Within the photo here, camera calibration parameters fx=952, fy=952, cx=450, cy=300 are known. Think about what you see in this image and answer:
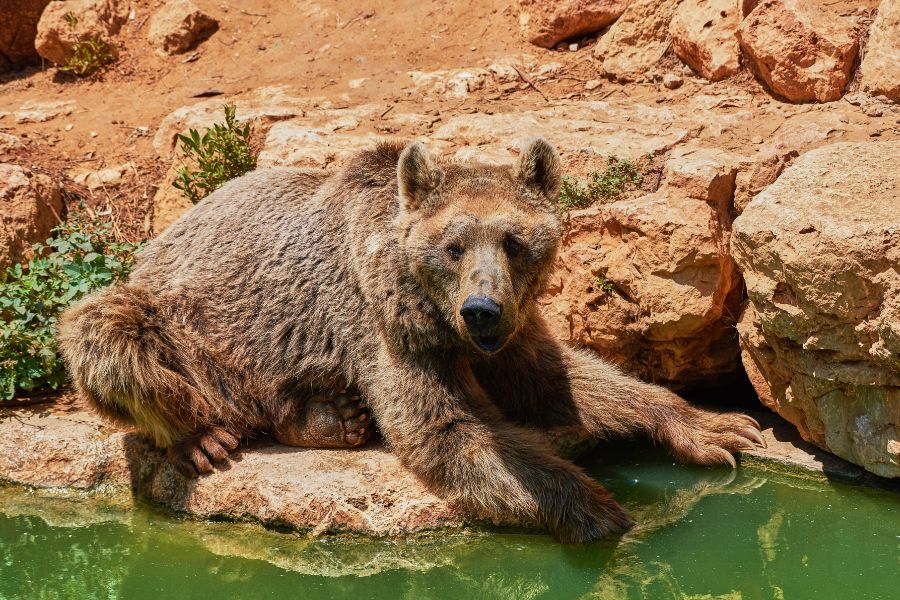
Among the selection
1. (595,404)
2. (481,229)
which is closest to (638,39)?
(595,404)

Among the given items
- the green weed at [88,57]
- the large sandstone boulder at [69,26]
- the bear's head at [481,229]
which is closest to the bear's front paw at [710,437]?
the bear's head at [481,229]

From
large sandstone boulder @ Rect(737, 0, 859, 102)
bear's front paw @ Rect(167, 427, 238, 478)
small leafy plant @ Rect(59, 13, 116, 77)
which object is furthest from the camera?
small leafy plant @ Rect(59, 13, 116, 77)

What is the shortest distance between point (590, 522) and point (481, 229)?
6.06 feet

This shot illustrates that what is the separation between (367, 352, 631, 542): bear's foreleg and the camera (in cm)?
570

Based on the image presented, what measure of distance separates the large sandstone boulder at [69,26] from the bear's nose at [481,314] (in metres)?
8.17

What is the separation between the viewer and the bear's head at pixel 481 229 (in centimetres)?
538

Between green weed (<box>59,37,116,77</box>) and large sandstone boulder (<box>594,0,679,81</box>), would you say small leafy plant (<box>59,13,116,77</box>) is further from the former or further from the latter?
large sandstone boulder (<box>594,0,679,81</box>)

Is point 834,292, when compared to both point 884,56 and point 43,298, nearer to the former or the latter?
point 884,56

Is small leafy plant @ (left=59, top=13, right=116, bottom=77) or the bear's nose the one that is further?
small leafy plant @ (left=59, top=13, right=116, bottom=77)

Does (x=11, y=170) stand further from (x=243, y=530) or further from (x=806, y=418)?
(x=806, y=418)

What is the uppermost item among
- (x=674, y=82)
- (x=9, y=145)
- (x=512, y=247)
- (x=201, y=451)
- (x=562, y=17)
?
(x=562, y=17)

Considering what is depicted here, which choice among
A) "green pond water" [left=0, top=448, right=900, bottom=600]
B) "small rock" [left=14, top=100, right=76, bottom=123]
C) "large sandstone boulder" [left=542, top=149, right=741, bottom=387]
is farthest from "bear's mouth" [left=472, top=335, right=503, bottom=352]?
"small rock" [left=14, top=100, right=76, bottom=123]

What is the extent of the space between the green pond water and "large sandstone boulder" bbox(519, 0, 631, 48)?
5.06m

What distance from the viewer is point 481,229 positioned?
5539 mm
